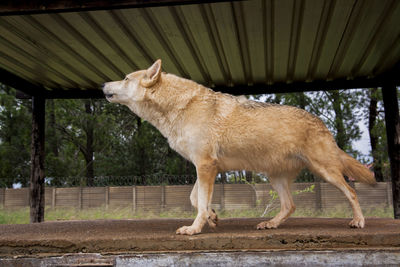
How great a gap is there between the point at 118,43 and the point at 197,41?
1.39m

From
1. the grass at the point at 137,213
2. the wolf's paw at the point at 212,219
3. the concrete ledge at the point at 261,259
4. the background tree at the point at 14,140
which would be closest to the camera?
the concrete ledge at the point at 261,259

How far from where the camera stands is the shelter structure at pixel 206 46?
17.4 ft

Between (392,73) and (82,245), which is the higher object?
(392,73)

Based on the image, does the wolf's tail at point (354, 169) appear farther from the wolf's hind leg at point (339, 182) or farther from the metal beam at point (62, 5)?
the metal beam at point (62, 5)

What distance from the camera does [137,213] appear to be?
15008 millimetres

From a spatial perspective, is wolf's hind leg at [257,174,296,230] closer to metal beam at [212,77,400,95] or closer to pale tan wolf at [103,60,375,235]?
pale tan wolf at [103,60,375,235]

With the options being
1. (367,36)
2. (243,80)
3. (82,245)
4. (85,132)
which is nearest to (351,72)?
(367,36)

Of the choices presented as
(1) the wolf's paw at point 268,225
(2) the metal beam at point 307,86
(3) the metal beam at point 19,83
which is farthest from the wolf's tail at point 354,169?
(3) the metal beam at point 19,83

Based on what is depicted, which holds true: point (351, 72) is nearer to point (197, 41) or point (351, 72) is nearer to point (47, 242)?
point (197, 41)

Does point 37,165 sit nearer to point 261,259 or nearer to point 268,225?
point 268,225

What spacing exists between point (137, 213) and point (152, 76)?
10863 mm

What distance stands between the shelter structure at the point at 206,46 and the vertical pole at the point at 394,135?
0.07 feet

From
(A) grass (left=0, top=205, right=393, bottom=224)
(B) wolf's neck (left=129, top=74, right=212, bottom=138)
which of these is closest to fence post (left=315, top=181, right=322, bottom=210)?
(A) grass (left=0, top=205, right=393, bottom=224)

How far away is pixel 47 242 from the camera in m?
4.18
